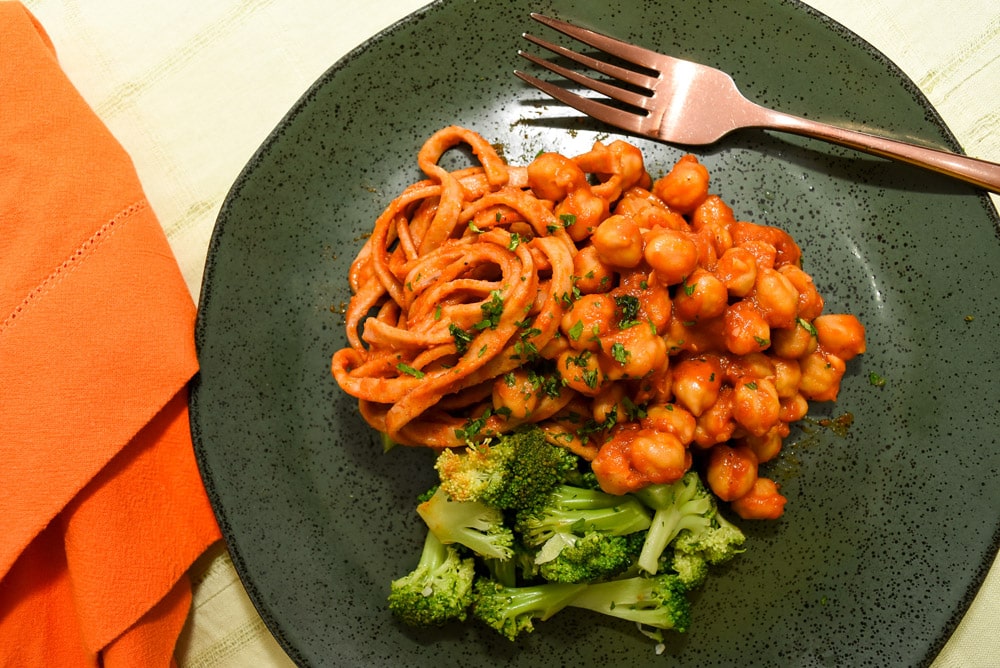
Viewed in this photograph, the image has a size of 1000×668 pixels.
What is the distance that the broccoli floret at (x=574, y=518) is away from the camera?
8.84 ft

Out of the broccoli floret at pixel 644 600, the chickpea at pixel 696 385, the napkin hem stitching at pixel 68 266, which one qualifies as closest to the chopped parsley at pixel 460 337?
the chickpea at pixel 696 385

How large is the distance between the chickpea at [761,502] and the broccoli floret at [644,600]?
38 centimetres

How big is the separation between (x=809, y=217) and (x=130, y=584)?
10.4ft

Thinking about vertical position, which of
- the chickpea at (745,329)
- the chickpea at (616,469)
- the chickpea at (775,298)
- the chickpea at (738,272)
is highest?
the chickpea at (738,272)

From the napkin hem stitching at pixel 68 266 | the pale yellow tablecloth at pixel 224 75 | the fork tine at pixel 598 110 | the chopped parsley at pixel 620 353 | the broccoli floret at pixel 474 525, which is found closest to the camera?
the chopped parsley at pixel 620 353

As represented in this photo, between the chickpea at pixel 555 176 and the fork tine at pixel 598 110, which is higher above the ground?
the fork tine at pixel 598 110

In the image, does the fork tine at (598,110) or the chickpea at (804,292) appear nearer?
the chickpea at (804,292)

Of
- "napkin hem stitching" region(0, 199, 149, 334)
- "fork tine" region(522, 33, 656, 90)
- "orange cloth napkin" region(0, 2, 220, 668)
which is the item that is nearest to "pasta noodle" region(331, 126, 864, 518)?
"fork tine" region(522, 33, 656, 90)

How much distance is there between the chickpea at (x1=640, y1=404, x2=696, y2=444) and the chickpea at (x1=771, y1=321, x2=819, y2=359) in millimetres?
440

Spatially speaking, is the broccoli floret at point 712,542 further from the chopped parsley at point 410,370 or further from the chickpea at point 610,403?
the chopped parsley at point 410,370

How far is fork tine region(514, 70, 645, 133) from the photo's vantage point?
3.01 metres

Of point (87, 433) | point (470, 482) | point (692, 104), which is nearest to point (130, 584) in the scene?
point (87, 433)

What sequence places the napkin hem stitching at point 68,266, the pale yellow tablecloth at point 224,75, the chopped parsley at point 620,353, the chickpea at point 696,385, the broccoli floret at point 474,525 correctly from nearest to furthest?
1. the chopped parsley at point 620,353
2. the chickpea at point 696,385
3. the broccoli floret at point 474,525
4. the napkin hem stitching at point 68,266
5. the pale yellow tablecloth at point 224,75

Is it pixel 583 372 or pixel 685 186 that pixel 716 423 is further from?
pixel 685 186
